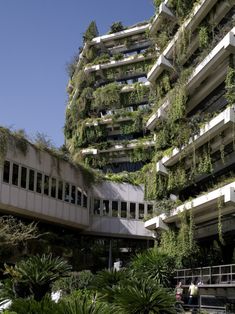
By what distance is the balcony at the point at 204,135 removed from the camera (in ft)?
90.1

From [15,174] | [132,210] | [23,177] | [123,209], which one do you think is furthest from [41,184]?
[132,210]

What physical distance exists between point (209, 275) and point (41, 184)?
53.7 ft

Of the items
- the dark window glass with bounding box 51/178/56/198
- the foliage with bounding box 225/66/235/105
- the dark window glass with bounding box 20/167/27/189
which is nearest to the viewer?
the foliage with bounding box 225/66/235/105

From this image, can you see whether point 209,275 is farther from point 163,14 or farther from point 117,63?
point 117,63

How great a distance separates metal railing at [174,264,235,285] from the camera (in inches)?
1013

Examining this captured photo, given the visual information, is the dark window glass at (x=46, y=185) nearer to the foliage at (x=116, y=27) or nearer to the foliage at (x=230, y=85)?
the foliage at (x=230, y=85)

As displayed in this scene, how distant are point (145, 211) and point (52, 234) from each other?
11366mm

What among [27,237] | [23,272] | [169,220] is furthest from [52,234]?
[23,272]

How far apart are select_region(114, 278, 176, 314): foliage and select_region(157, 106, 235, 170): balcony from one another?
1472 cm

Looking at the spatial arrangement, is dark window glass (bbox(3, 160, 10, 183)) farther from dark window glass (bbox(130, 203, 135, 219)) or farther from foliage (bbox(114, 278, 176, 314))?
foliage (bbox(114, 278, 176, 314))

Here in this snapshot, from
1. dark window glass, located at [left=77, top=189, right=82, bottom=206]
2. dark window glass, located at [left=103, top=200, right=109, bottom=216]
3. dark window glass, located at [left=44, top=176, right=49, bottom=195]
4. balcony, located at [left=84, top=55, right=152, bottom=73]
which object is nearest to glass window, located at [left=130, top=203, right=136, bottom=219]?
dark window glass, located at [left=103, top=200, right=109, bottom=216]

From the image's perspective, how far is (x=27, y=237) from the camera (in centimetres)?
3600

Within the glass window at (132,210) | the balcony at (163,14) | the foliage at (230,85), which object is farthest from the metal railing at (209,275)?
the balcony at (163,14)

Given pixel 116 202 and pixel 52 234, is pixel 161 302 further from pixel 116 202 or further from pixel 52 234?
pixel 116 202
